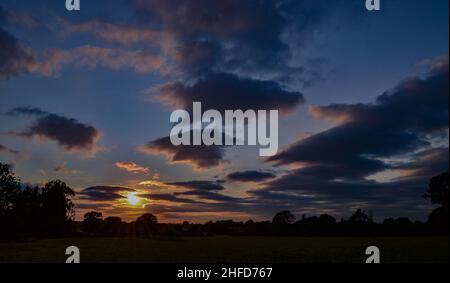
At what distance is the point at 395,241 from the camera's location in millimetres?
53562

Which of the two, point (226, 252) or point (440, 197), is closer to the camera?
point (226, 252)

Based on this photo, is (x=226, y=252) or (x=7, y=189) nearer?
(x=226, y=252)

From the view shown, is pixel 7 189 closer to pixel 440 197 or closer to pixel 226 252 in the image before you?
pixel 226 252

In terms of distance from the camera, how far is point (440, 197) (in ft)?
212

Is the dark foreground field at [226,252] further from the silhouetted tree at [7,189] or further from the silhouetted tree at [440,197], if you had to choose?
the silhouetted tree at [7,189]

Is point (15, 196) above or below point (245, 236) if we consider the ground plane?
above

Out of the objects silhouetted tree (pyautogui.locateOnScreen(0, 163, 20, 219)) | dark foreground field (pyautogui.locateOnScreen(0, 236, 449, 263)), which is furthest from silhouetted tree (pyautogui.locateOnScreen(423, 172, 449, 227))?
silhouetted tree (pyautogui.locateOnScreen(0, 163, 20, 219))

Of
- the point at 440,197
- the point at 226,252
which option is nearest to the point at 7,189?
the point at 226,252
